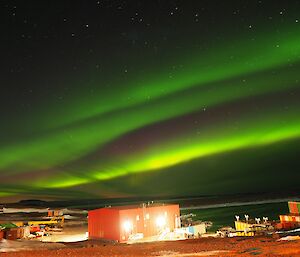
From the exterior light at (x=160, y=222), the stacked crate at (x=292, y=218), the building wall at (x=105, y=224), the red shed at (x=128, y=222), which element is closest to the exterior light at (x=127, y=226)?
the red shed at (x=128, y=222)

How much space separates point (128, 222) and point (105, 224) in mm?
3007

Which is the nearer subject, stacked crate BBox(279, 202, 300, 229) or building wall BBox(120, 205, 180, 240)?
stacked crate BBox(279, 202, 300, 229)

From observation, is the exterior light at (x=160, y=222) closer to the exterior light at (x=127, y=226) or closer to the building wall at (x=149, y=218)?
the building wall at (x=149, y=218)

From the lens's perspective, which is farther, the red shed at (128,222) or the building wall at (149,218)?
the building wall at (149,218)

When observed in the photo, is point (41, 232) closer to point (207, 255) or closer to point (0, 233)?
point (0, 233)

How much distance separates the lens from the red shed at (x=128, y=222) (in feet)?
119

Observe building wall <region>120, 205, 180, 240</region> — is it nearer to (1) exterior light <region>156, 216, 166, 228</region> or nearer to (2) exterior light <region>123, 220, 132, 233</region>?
(1) exterior light <region>156, 216, 166, 228</region>

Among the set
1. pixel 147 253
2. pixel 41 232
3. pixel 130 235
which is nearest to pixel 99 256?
pixel 147 253

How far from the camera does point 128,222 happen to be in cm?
3694

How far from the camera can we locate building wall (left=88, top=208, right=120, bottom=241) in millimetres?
36284

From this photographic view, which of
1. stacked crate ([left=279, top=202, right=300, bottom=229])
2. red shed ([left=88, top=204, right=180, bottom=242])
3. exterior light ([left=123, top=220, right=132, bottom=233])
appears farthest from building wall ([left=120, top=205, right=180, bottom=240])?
stacked crate ([left=279, top=202, right=300, bottom=229])

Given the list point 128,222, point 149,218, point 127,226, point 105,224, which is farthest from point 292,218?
point 105,224

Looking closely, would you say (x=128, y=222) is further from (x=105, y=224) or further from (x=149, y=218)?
(x=149, y=218)

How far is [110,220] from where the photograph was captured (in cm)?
3728
